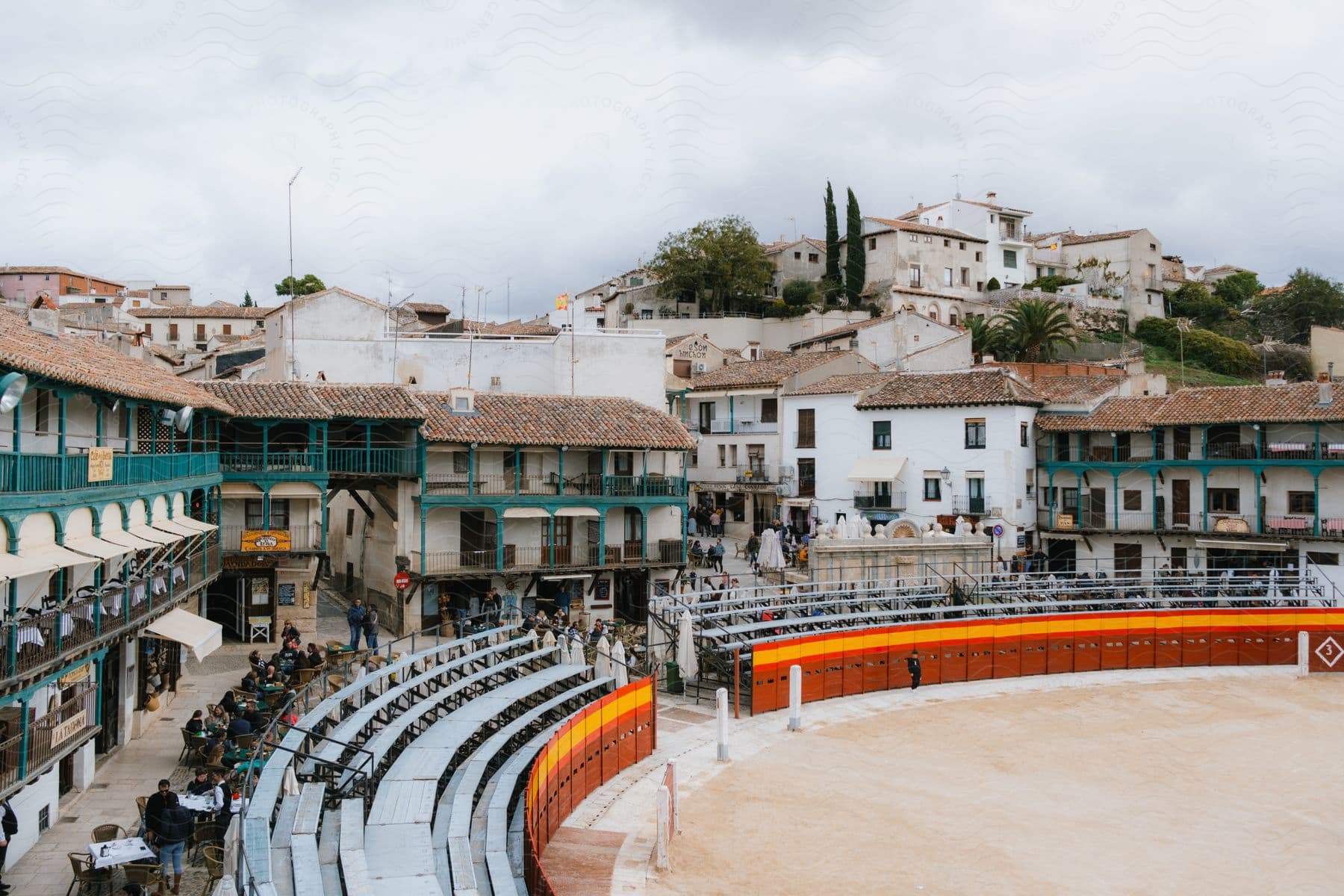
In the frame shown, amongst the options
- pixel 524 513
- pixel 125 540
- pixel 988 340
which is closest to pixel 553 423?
pixel 524 513

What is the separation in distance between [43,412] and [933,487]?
37.9 metres

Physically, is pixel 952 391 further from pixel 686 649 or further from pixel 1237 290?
pixel 1237 290

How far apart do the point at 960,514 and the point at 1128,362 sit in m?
15.8

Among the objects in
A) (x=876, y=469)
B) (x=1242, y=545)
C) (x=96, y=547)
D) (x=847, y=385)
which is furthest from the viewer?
(x=847, y=385)

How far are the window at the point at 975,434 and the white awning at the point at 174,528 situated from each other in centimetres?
3425

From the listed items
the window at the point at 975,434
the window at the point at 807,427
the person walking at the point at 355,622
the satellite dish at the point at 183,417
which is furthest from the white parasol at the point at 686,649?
the window at the point at 807,427

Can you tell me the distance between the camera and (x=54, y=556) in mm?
18438

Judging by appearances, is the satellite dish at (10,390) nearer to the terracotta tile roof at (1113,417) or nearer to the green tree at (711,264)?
the terracotta tile roof at (1113,417)

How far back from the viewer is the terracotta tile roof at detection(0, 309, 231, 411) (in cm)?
1801

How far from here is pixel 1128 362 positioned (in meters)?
59.1

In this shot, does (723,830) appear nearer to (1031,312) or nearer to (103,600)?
(103,600)

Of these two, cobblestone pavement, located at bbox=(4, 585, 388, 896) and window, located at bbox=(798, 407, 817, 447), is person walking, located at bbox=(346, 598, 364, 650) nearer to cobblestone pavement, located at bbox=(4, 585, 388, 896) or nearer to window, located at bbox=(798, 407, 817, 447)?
cobblestone pavement, located at bbox=(4, 585, 388, 896)

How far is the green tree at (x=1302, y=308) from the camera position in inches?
3322

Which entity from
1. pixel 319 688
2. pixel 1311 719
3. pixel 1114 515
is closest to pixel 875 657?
pixel 1311 719
